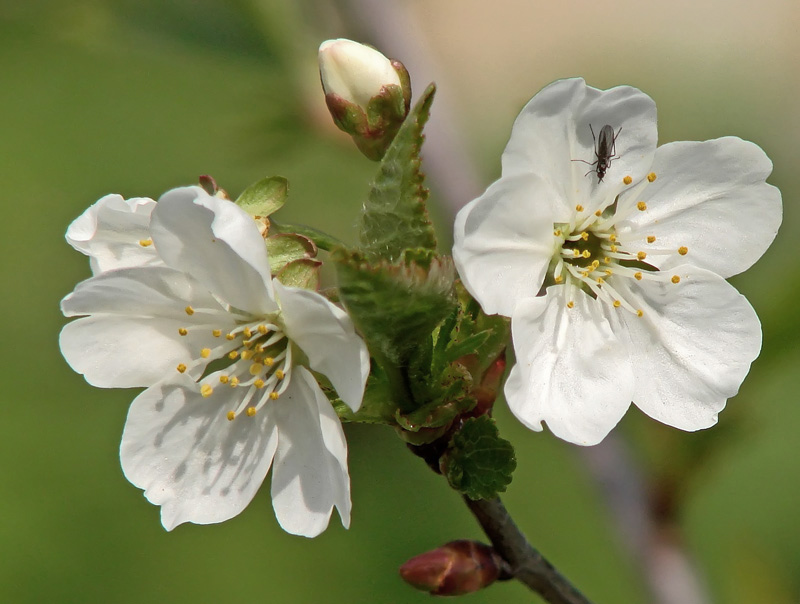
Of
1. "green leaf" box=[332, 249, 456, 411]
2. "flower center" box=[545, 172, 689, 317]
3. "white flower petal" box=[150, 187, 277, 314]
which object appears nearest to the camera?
"green leaf" box=[332, 249, 456, 411]

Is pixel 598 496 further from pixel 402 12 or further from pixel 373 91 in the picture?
pixel 402 12

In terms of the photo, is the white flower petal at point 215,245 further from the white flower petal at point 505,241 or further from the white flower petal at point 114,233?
the white flower petal at point 505,241

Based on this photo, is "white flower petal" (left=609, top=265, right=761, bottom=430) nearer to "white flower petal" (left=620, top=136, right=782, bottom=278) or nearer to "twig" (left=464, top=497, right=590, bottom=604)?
"white flower petal" (left=620, top=136, right=782, bottom=278)

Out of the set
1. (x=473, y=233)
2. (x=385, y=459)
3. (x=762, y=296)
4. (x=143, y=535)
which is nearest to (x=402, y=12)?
(x=762, y=296)

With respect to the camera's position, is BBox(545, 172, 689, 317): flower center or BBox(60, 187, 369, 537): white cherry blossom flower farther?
BBox(545, 172, 689, 317): flower center

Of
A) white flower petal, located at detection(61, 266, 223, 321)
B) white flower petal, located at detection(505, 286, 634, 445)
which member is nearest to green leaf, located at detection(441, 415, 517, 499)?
white flower petal, located at detection(505, 286, 634, 445)
